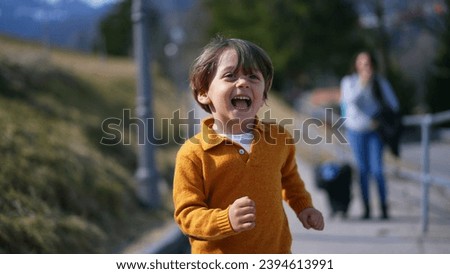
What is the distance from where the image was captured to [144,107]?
615 cm

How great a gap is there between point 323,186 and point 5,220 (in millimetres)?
2819

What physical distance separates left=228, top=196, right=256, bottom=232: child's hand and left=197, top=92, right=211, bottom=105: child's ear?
1.30ft

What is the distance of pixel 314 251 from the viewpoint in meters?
3.91

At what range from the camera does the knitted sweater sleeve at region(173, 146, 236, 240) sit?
1.89 meters

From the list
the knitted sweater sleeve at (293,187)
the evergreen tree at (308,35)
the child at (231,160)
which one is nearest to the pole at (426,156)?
the knitted sweater sleeve at (293,187)

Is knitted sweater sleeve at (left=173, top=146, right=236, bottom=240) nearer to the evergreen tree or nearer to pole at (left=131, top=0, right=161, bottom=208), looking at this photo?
pole at (left=131, top=0, right=161, bottom=208)

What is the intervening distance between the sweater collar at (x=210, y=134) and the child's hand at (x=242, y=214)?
24cm

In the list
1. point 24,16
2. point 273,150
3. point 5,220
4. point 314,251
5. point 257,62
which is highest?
point 24,16

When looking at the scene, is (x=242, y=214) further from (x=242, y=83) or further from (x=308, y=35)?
(x=308, y=35)

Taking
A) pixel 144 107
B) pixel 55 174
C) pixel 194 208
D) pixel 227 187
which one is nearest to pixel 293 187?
pixel 227 187

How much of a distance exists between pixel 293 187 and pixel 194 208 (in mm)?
438

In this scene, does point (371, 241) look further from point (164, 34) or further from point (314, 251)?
point (164, 34)

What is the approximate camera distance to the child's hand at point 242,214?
1826 mm

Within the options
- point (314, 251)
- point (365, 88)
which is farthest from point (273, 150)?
point (365, 88)
